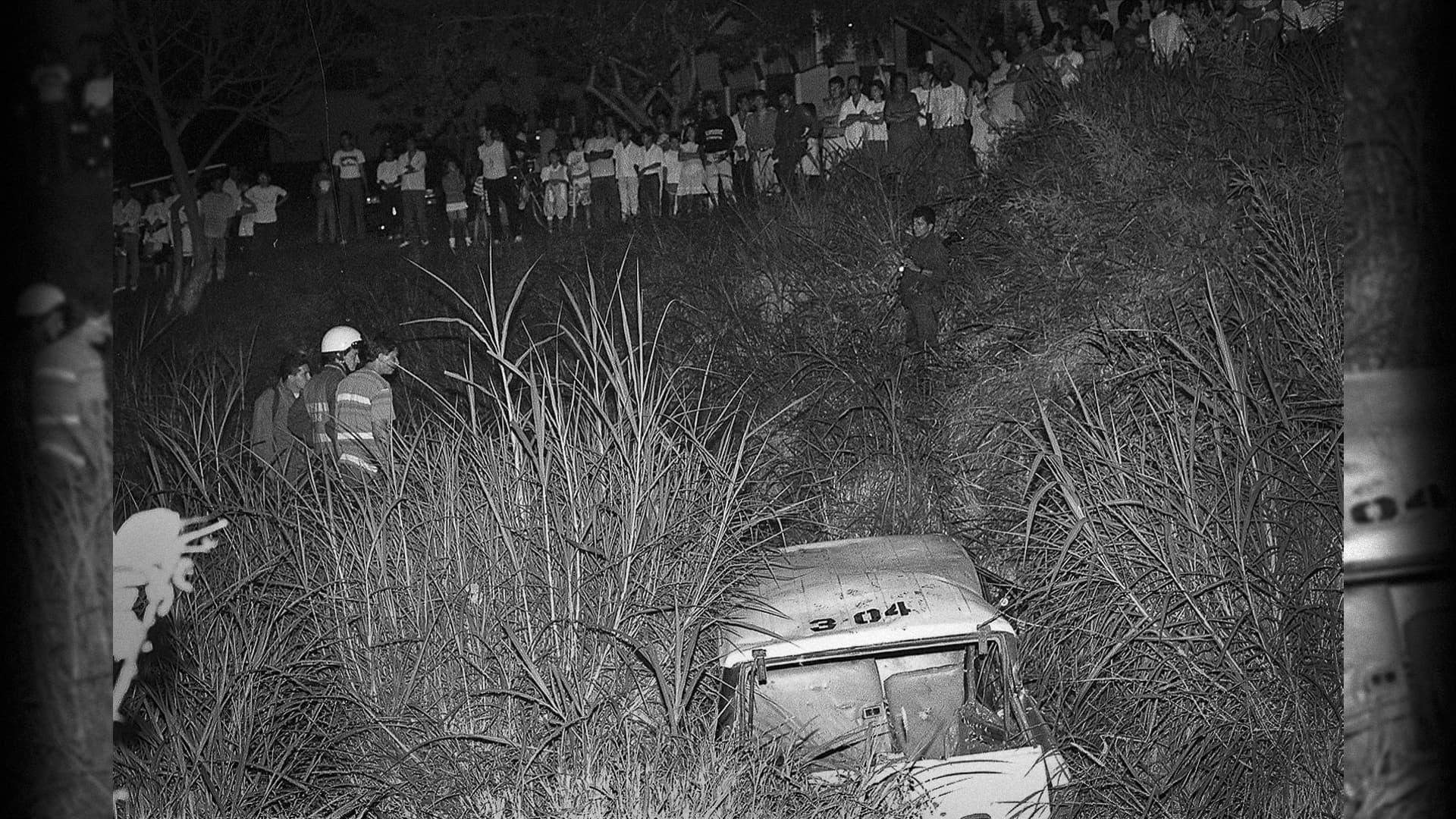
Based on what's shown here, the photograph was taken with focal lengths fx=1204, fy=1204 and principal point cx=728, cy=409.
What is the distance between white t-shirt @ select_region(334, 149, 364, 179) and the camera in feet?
58.7

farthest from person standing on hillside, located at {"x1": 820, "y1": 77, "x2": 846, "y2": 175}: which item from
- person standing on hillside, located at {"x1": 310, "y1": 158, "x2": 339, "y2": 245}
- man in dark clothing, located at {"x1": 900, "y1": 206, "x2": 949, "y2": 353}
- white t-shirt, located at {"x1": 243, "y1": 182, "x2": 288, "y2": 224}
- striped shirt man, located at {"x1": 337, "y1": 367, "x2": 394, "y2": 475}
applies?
white t-shirt, located at {"x1": 243, "y1": 182, "x2": 288, "y2": 224}

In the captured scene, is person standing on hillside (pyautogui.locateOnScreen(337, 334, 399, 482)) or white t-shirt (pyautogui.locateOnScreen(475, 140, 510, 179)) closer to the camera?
person standing on hillside (pyautogui.locateOnScreen(337, 334, 399, 482))

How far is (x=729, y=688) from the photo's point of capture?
470 centimetres

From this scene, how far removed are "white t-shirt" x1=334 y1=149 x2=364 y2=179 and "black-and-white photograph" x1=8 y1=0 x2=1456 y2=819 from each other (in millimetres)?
2632

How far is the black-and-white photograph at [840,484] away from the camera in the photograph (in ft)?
5.16

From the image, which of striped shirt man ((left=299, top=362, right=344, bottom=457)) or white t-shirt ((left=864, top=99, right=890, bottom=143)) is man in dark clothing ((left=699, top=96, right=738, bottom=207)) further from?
striped shirt man ((left=299, top=362, right=344, bottom=457))

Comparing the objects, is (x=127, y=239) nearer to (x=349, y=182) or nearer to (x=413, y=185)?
(x=349, y=182)

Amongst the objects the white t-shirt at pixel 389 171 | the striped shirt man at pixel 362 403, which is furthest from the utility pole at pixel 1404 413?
the white t-shirt at pixel 389 171

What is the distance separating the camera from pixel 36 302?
1.45 metres

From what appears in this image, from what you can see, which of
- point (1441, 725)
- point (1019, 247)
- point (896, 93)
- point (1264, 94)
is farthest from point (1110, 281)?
point (1441, 725)

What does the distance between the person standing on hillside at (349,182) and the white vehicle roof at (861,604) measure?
13.9 metres

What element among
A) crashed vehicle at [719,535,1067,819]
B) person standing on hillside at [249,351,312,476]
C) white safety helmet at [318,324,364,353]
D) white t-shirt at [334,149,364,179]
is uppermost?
white t-shirt at [334,149,364,179]

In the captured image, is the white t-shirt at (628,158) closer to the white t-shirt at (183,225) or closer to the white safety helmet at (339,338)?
the white t-shirt at (183,225)

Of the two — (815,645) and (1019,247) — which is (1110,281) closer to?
(1019,247)
